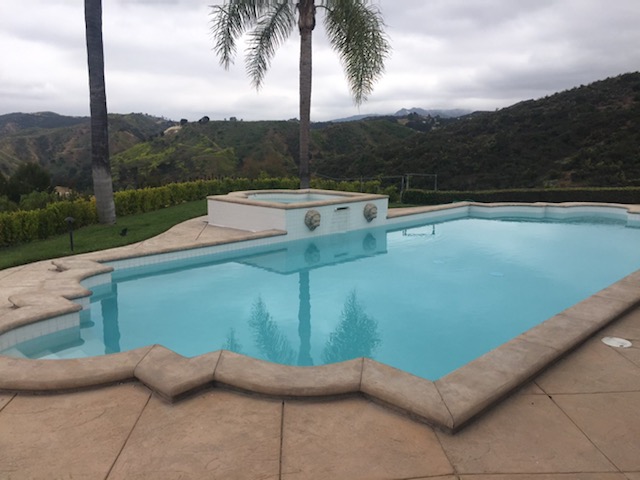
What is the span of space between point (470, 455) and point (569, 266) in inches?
326

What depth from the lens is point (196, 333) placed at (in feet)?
19.7

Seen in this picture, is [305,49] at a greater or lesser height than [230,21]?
lesser

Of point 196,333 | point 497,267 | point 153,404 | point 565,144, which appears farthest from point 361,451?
point 565,144

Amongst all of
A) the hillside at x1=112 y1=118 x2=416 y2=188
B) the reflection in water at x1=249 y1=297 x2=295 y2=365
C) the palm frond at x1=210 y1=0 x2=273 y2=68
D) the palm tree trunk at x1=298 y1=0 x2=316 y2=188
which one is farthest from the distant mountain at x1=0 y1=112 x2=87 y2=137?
the reflection in water at x1=249 y1=297 x2=295 y2=365

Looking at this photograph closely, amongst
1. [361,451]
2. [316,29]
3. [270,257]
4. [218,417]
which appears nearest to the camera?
[361,451]

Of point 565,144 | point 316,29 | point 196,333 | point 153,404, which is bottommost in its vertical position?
point 196,333

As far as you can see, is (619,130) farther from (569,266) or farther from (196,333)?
(196,333)

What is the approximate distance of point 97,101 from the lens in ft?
37.4

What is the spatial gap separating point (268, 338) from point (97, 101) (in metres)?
9.14

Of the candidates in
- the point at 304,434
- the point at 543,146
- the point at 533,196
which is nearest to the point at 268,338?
the point at 304,434

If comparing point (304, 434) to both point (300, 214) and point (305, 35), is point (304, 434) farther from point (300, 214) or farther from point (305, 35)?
point (305, 35)

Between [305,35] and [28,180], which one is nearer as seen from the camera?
[305,35]

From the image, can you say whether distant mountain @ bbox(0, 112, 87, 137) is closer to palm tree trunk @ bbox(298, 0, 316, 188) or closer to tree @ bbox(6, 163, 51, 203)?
tree @ bbox(6, 163, 51, 203)

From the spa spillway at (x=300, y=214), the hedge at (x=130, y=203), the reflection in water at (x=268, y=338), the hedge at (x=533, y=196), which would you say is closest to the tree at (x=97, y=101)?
the hedge at (x=130, y=203)
